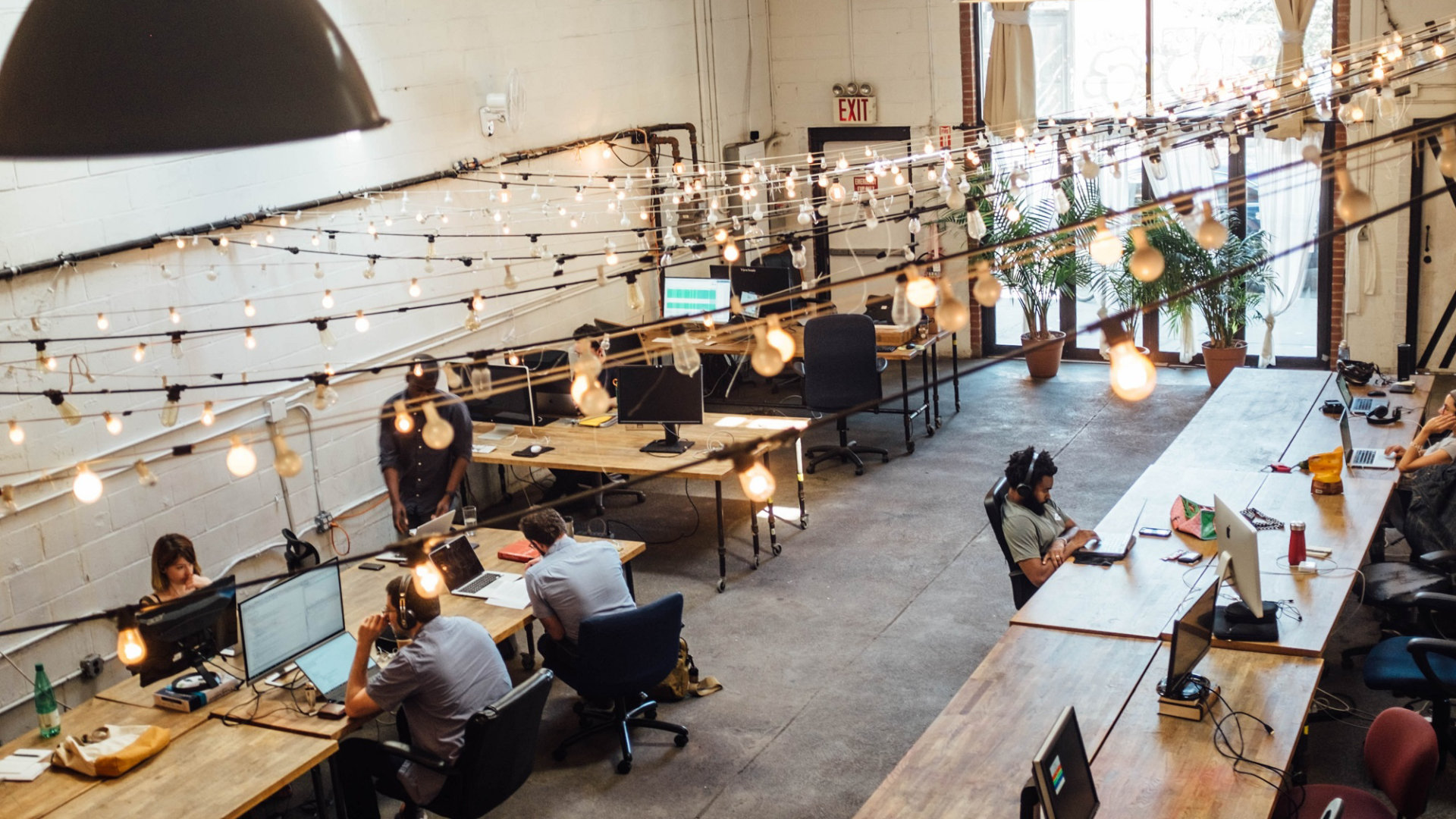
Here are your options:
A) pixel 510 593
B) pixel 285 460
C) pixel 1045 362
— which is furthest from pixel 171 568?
pixel 1045 362

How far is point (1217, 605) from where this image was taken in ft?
17.3

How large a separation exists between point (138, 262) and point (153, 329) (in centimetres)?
36

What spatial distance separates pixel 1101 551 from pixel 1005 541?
0.48 metres

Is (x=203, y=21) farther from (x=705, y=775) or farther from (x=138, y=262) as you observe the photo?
(x=138, y=262)

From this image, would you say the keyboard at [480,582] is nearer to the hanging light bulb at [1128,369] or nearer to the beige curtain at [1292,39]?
the hanging light bulb at [1128,369]

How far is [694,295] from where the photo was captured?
10.7m

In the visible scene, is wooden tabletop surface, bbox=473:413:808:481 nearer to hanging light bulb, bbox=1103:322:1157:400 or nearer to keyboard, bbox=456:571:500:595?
keyboard, bbox=456:571:500:595

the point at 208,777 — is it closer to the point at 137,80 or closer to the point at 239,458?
the point at 239,458

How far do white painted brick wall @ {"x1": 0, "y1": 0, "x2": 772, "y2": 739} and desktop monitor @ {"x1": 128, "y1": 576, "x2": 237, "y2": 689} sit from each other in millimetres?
865

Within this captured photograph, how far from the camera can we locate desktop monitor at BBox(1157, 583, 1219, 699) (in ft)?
14.5

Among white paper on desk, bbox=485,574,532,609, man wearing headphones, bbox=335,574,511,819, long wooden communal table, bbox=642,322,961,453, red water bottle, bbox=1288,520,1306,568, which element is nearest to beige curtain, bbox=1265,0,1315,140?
long wooden communal table, bbox=642,322,961,453

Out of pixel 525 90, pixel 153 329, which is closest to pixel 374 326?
pixel 153 329

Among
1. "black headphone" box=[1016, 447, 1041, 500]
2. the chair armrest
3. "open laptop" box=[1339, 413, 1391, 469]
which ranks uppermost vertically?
"black headphone" box=[1016, 447, 1041, 500]

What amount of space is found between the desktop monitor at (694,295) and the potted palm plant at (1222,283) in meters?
3.54
